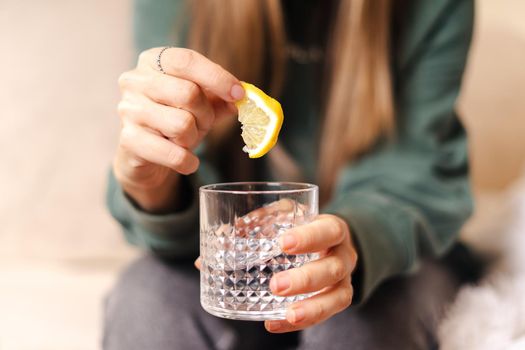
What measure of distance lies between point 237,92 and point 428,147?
1.70 ft

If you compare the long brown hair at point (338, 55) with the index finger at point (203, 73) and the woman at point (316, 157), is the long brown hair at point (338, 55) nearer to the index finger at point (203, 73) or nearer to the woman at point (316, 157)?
the woman at point (316, 157)

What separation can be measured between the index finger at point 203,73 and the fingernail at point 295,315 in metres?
0.20

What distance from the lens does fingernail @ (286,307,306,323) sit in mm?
618

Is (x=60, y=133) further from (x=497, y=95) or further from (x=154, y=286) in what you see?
(x=497, y=95)

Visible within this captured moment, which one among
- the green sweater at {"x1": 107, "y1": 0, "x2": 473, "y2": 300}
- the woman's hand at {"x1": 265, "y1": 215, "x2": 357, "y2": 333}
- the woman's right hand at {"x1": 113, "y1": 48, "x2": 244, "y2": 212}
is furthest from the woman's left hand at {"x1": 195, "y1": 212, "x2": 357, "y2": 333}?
the green sweater at {"x1": 107, "y1": 0, "x2": 473, "y2": 300}

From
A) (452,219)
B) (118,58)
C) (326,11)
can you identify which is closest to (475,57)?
(326,11)

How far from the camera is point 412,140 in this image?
1083 millimetres

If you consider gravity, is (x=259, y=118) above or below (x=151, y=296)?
above

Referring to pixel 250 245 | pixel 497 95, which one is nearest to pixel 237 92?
pixel 250 245

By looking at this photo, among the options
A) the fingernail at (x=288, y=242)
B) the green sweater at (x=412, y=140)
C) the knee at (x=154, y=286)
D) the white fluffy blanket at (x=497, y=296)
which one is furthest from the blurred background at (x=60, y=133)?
the fingernail at (x=288, y=242)

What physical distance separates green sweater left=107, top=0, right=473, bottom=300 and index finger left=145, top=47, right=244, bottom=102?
0.87ft

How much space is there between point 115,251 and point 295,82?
493 mm

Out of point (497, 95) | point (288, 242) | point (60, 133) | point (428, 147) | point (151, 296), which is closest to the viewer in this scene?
point (288, 242)

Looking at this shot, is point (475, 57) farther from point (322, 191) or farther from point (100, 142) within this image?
point (100, 142)
